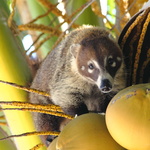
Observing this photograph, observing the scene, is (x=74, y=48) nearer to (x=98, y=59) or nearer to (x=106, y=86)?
(x=98, y=59)

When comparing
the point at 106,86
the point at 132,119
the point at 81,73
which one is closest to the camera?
the point at 132,119

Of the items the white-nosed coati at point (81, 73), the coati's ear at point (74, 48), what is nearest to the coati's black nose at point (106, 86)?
the white-nosed coati at point (81, 73)

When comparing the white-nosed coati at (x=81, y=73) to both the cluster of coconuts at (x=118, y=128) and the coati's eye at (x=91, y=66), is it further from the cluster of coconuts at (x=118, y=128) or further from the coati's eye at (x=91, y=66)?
the cluster of coconuts at (x=118, y=128)

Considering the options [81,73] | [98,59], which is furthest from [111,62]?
[81,73]

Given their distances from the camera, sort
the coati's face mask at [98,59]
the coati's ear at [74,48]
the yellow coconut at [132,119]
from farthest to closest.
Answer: the coati's ear at [74,48] → the coati's face mask at [98,59] → the yellow coconut at [132,119]

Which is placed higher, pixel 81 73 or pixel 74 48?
pixel 74 48

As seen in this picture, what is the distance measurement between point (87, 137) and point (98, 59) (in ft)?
2.60

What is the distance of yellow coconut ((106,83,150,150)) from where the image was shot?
61 centimetres

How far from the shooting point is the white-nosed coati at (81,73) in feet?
4.65

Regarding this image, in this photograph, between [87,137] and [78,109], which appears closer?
[87,137]

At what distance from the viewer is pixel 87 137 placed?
68 centimetres

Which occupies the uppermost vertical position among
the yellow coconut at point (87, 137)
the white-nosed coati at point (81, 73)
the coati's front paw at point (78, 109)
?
the yellow coconut at point (87, 137)

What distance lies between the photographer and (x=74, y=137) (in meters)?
0.68

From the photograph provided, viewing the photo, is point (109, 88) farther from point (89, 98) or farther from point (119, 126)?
point (119, 126)
